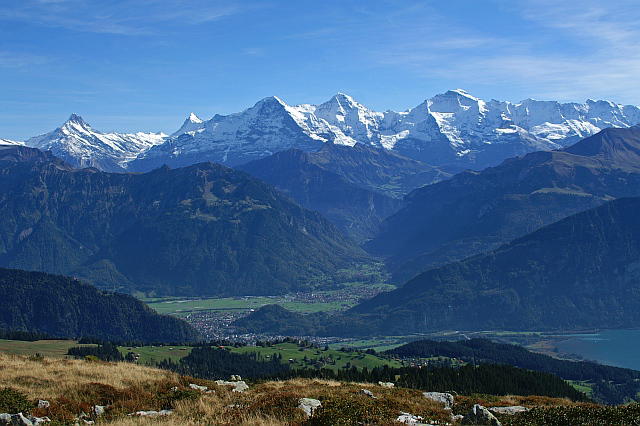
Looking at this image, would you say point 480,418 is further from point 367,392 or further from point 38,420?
point 38,420

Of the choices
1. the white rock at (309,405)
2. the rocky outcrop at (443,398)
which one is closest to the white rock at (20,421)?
the white rock at (309,405)

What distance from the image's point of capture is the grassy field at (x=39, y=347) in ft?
539

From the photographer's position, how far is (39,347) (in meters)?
178

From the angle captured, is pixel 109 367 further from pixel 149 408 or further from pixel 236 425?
pixel 236 425

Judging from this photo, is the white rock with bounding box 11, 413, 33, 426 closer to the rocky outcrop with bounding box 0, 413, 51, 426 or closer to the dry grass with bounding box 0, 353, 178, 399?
the rocky outcrop with bounding box 0, 413, 51, 426

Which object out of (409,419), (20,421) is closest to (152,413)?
(20,421)

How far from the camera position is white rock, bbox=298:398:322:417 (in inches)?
1259

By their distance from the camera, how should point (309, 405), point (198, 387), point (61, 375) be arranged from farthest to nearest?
1. point (61, 375)
2. point (198, 387)
3. point (309, 405)

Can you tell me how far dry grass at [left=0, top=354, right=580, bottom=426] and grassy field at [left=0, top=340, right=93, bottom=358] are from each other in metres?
127

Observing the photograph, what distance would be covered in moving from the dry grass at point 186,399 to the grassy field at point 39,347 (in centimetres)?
12717

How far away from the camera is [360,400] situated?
33.9m

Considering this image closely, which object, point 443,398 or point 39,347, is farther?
point 39,347

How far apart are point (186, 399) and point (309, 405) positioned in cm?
639

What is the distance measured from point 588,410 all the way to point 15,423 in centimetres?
2483
